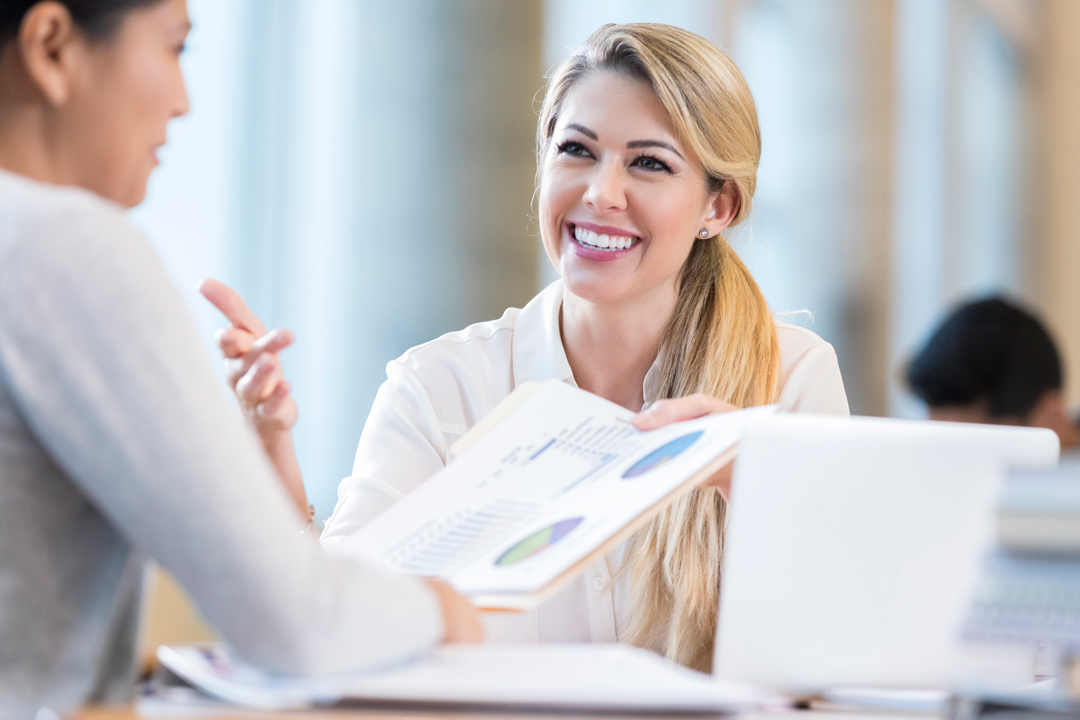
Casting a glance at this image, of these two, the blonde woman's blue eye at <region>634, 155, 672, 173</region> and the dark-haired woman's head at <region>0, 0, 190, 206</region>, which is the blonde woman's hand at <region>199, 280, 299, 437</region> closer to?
the dark-haired woman's head at <region>0, 0, 190, 206</region>

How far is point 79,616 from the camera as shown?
0.72m

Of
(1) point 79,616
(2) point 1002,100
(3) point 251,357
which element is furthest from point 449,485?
(2) point 1002,100

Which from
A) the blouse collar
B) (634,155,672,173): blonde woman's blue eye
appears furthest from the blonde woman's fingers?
(634,155,672,173): blonde woman's blue eye

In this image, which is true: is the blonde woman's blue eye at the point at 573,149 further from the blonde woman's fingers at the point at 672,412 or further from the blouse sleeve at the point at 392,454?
the blonde woman's fingers at the point at 672,412

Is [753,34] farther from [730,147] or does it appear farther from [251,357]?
[251,357]

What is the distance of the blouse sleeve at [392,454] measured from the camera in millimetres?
1530

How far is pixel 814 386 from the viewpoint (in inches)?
69.0

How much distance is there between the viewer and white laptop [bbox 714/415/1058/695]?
892 millimetres

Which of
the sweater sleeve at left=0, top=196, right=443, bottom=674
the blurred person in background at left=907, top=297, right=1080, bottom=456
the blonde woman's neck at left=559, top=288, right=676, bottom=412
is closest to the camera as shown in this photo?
the sweater sleeve at left=0, top=196, right=443, bottom=674

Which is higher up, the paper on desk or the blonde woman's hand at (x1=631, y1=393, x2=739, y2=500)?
the blonde woman's hand at (x1=631, y1=393, x2=739, y2=500)

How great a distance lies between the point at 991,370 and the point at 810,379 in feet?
4.62

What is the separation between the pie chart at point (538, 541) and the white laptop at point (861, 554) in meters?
0.14

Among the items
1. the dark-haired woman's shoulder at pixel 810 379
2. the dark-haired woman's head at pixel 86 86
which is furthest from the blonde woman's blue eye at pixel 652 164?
the dark-haired woman's head at pixel 86 86

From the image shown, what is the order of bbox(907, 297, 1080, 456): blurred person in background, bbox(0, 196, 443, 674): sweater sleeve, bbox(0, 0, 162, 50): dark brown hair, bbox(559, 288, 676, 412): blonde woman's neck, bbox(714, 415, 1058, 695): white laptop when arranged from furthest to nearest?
bbox(907, 297, 1080, 456): blurred person in background < bbox(559, 288, 676, 412): blonde woman's neck < bbox(714, 415, 1058, 695): white laptop < bbox(0, 0, 162, 50): dark brown hair < bbox(0, 196, 443, 674): sweater sleeve
